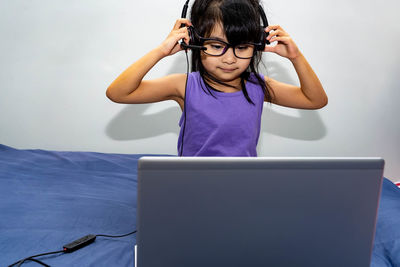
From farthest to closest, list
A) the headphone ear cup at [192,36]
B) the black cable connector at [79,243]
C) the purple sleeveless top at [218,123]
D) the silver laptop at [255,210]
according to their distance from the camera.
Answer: the purple sleeveless top at [218,123], the headphone ear cup at [192,36], the black cable connector at [79,243], the silver laptop at [255,210]

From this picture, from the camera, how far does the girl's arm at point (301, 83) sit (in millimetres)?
1001

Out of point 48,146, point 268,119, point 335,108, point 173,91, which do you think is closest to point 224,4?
point 173,91

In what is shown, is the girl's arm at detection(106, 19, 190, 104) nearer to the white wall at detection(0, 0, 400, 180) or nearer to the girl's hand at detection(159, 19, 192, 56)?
the girl's hand at detection(159, 19, 192, 56)

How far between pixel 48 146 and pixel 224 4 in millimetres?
1310

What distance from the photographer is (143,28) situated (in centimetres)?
173

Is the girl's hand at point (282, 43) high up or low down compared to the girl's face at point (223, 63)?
up

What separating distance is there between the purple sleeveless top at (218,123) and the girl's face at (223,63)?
90mm

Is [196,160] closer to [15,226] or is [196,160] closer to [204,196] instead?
[204,196]

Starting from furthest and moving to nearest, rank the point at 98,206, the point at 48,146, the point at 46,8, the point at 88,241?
1. the point at 48,146
2. the point at 46,8
3. the point at 98,206
4. the point at 88,241

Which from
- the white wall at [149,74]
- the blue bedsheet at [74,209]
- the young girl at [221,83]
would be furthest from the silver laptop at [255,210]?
the white wall at [149,74]

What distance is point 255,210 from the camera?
527 millimetres

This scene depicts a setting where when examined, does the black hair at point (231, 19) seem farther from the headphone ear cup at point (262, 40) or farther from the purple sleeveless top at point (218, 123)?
the purple sleeveless top at point (218, 123)

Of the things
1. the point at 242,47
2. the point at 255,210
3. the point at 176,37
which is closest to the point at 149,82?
the point at 176,37

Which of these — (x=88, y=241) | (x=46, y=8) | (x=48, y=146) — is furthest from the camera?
Result: (x=48, y=146)
